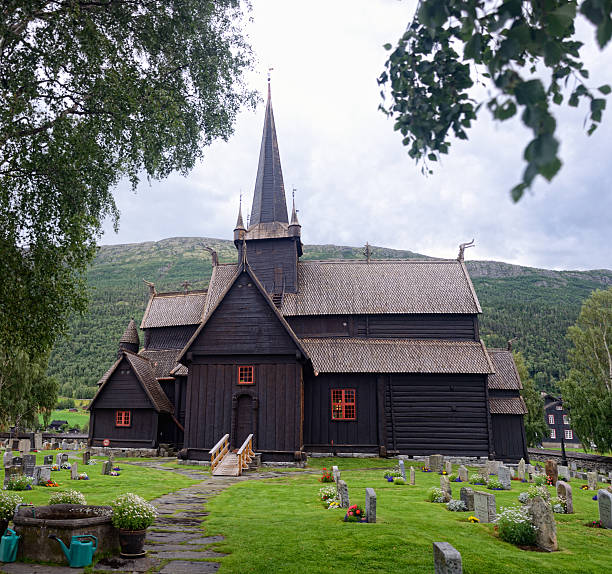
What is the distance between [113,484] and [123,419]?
13.4 metres

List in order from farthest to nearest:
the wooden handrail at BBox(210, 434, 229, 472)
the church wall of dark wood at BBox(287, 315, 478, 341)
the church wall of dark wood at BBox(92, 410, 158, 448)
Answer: the church wall of dark wood at BBox(287, 315, 478, 341) → the church wall of dark wood at BBox(92, 410, 158, 448) → the wooden handrail at BBox(210, 434, 229, 472)

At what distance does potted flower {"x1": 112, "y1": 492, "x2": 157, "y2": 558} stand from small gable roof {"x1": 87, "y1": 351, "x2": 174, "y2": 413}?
20.6m

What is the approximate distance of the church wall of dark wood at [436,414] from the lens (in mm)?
26641

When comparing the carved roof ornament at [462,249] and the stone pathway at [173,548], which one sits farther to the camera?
the carved roof ornament at [462,249]

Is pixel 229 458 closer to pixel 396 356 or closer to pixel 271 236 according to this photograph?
pixel 396 356

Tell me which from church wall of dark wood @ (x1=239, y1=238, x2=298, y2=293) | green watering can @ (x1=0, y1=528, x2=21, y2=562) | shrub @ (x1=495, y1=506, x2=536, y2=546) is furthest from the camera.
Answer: church wall of dark wood @ (x1=239, y1=238, x2=298, y2=293)

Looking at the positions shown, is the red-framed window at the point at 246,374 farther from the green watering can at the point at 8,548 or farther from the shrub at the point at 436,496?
the green watering can at the point at 8,548

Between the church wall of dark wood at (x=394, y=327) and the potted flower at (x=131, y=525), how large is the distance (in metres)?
22.0

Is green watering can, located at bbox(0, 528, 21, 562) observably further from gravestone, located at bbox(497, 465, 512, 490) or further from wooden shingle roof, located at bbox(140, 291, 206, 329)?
wooden shingle roof, located at bbox(140, 291, 206, 329)

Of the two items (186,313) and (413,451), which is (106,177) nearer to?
(413,451)

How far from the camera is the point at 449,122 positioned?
514cm

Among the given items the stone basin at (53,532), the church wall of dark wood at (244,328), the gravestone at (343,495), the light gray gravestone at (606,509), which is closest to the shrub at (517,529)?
the light gray gravestone at (606,509)

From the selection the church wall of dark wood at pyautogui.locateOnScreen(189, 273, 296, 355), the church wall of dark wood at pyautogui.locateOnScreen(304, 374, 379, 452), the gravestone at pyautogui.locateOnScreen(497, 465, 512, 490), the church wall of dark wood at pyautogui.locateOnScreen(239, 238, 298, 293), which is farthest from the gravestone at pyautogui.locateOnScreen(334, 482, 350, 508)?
the church wall of dark wood at pyautogui.locateOnScreen(239, 238, 298, 293)

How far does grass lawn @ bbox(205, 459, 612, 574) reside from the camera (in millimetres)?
7247
